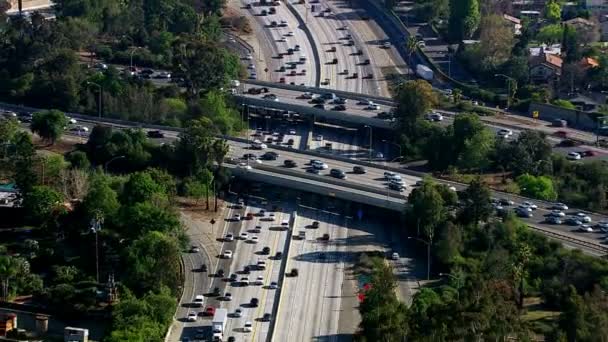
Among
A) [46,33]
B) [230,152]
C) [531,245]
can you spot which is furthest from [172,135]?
[531,245]

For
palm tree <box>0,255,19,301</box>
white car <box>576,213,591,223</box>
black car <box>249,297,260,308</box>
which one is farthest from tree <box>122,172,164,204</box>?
white car <box>576,213,591,223</box>

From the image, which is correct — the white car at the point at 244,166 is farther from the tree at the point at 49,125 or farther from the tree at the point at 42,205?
the tree at the point at 42,205

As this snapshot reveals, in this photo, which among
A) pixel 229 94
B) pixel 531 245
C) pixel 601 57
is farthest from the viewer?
pixel 601 57

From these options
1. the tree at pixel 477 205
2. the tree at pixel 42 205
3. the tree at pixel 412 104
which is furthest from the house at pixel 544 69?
the tree at pixel 42 205

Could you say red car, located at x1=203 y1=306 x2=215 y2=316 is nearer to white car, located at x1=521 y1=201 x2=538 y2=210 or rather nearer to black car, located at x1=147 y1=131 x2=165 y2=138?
white car, located at x1=521 y1=201 x2=538 y2=210

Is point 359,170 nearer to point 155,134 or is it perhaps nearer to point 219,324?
point 155,134

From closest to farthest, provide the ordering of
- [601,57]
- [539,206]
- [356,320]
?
[356,320] < [539,206] < [601,57]

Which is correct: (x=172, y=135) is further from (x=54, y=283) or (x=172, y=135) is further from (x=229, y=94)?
(x=54, y=283)

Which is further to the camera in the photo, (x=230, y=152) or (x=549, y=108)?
(x=549, y=108)
